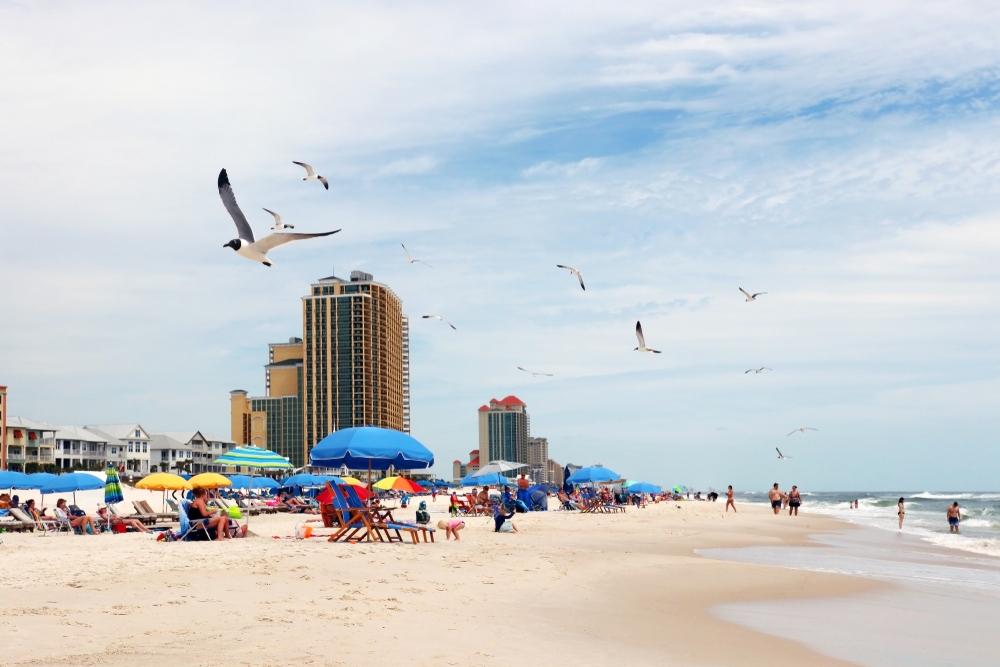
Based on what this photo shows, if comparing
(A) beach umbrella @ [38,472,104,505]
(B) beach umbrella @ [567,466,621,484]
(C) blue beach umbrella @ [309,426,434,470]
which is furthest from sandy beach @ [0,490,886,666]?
(B) beach umbrella @ [567,466,621,484]

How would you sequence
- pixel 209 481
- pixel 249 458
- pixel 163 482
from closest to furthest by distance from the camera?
pixel 163 482, pixel 209 481, pixel 249 458

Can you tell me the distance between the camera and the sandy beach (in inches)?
237

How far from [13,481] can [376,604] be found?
2176 cm

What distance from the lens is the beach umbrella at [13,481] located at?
24.5 m

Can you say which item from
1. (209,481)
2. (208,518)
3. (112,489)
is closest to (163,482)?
(209,481)

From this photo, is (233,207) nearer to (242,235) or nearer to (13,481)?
(242,235)

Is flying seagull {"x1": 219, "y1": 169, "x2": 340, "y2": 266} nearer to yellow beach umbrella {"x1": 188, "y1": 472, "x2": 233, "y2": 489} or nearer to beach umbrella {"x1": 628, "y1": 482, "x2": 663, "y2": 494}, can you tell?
yellow beach umbrella {"x1": 188, "y1": 472, "x2": 233, "y2": 489}

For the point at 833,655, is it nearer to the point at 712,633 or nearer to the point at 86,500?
the point at 712,633

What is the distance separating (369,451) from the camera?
15695 mm

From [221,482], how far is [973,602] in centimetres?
1874

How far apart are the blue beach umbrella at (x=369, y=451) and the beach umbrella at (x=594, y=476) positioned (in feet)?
71.8

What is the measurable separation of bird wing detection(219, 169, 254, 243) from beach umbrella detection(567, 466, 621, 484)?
88.4 ft

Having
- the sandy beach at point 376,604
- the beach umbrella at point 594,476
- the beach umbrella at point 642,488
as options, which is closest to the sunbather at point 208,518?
the sandy beach at point 376,604

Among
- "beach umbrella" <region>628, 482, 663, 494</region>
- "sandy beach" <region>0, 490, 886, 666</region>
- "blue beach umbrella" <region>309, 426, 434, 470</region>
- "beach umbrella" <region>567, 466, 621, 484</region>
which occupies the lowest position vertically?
"beach umbrella" <region>628, 482, 663, 494</region>
